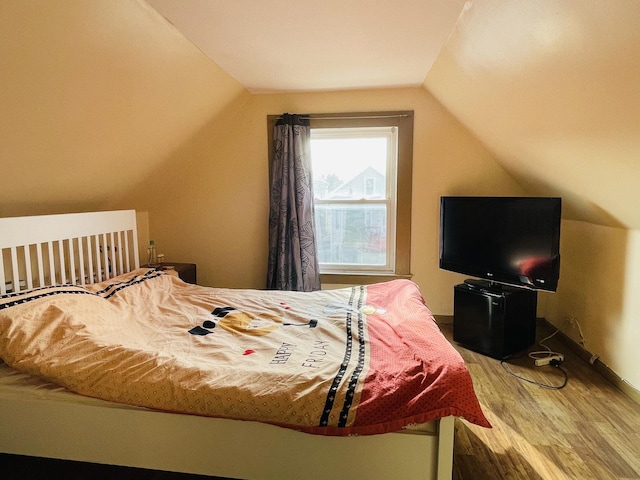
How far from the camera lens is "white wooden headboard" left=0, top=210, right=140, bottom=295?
6.69 ft

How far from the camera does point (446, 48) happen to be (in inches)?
92.0

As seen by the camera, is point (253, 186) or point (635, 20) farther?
point (253, 186)

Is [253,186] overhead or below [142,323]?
overhead

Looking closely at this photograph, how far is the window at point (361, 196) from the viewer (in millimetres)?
3398

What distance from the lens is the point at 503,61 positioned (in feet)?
6.27

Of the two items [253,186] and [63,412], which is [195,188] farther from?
[63,412]

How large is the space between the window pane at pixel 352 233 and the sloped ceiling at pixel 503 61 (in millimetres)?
1128

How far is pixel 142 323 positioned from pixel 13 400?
25.2 inches

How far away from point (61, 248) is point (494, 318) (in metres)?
2.95

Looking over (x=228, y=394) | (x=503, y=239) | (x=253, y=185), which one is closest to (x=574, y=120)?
(x=503, y=239)

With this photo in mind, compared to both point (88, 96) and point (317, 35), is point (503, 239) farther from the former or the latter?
point (88, 96)

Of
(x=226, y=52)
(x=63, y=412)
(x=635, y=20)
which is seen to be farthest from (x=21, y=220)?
(x=635, y=20)

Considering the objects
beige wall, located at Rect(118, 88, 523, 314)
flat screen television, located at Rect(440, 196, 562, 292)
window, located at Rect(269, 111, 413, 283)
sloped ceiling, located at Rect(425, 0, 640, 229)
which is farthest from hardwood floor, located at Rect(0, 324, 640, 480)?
window, located at Rect(269, 111, 413, 283)

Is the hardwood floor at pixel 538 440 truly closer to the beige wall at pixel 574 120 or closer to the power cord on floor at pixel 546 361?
the power cord on floor at pixel 546 361
